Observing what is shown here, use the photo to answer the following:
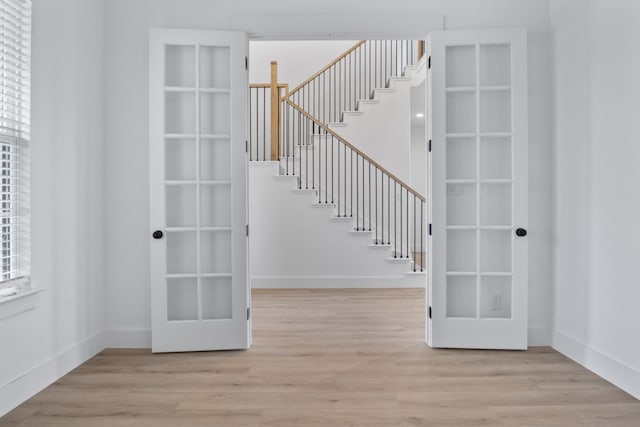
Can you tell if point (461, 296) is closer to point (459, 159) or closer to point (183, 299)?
point (459, 159)

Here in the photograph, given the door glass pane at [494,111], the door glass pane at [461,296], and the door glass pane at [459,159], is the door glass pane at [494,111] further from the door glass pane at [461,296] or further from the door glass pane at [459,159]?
the door glass pane at [461,296]

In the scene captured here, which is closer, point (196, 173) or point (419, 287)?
point (196, 173)

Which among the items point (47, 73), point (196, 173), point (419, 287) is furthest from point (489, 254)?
point (47, 73)

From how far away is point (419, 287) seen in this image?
19.9 feet

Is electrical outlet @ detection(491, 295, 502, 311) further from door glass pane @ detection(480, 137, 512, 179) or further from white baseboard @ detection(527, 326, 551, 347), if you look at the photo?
door glass pane @ detection(480, 137, 512, 179)

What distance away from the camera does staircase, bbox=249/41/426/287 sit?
241 inches

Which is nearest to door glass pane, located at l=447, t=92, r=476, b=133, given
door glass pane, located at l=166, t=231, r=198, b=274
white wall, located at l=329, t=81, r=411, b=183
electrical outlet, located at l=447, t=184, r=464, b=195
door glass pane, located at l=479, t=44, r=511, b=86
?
door glass pane, located at l=479, t=44, r=511, b=86

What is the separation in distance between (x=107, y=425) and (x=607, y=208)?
3.13 metres

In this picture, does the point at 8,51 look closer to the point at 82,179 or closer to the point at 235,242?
the point at 82,179

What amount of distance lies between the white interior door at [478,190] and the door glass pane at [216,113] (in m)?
1.56

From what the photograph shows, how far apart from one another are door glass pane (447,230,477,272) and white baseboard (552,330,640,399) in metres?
0.84

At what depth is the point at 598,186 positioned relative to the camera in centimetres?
289

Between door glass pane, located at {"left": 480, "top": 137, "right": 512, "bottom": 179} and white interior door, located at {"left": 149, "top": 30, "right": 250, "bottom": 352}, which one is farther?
door glass pane, located at {"left": 480, "top": 137, "right": 512, "bottom": 179}

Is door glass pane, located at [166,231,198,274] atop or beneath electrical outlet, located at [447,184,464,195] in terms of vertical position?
beneath
